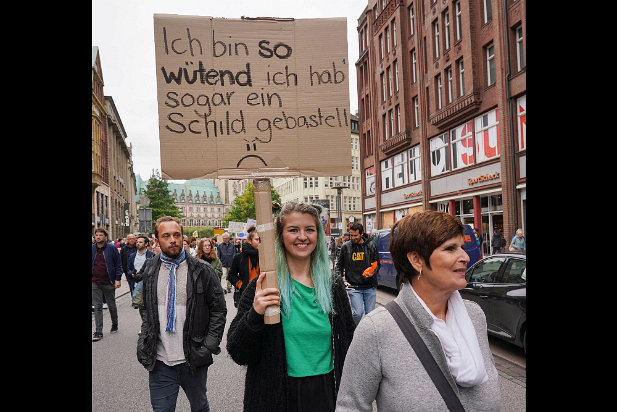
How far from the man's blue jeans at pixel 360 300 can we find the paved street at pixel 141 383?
198cm

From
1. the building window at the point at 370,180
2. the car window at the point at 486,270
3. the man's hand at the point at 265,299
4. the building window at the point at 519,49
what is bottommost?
the car window at the point at 486,270

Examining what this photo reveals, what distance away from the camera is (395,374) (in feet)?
6.11

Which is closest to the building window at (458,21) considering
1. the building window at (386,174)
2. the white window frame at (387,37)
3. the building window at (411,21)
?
the building window at (411,21)

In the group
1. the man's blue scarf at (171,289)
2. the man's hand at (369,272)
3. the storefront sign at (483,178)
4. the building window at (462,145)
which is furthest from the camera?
the building window at (462,145)

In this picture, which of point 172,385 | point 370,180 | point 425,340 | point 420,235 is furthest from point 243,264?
point 370,180

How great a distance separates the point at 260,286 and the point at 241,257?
16.6 ft

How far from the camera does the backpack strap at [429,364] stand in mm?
1818

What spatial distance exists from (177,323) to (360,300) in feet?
14.5

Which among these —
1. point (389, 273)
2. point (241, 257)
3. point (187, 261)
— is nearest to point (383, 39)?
point (389, 273)

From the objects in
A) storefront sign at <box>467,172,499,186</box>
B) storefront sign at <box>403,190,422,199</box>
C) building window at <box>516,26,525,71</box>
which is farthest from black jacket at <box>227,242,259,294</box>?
storefront sign at <box>403,190,422,199</box>

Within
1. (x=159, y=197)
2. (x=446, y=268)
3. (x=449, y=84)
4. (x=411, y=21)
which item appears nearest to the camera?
(x=446, y=268)

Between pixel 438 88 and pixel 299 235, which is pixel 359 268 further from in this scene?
pixel 438 88

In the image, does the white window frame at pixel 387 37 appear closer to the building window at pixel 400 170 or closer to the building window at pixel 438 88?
the building window at pixel 400 170

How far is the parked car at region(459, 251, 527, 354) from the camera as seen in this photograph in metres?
6.68
